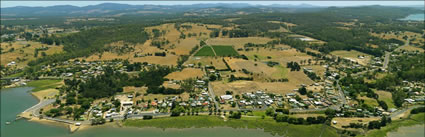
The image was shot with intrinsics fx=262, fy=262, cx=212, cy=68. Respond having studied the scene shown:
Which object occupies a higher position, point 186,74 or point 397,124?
point 186,74

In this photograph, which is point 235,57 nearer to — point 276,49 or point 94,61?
point 276,49

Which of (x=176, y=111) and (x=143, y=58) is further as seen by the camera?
(x=143, y=58)

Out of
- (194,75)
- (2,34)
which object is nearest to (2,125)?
(194,75)

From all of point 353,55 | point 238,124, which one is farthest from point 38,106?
point 353,55

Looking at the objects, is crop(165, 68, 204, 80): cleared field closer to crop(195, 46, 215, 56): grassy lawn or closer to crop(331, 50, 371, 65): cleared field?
crop(195, 46, 215, 56): grassy lawn

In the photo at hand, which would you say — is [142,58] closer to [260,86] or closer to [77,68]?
[77,68]

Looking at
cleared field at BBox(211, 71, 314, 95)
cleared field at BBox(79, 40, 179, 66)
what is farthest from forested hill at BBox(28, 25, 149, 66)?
cleared field at BBox(211, 71, 314, 95)

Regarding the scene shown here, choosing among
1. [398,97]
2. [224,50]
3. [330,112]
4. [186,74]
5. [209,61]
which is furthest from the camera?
[224,50]
